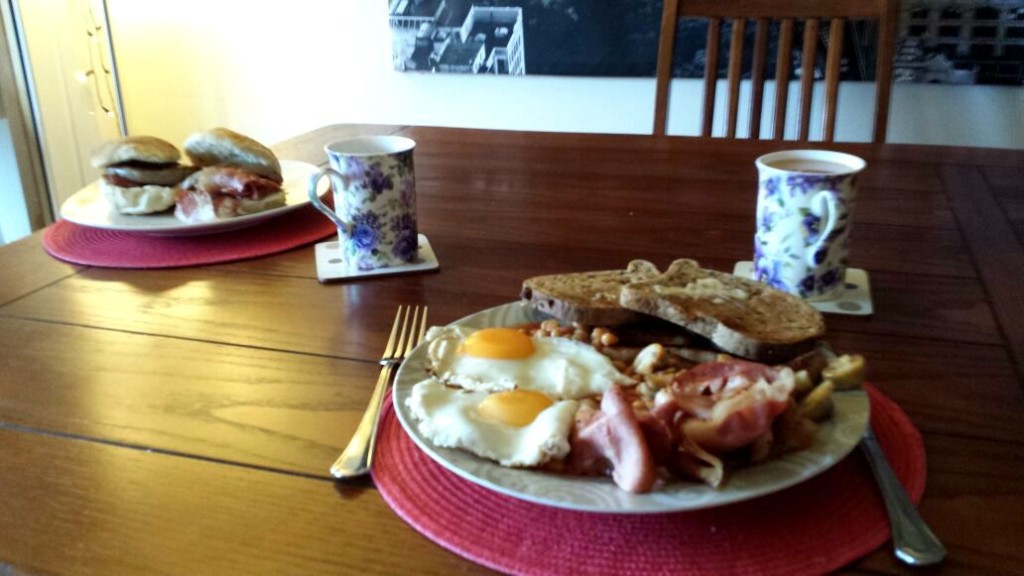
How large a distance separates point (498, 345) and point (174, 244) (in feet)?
1.94

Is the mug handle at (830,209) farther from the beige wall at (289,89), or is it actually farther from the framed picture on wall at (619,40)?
the beige wall at (289,89)

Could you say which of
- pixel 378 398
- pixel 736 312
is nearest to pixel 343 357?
pixel 378 398

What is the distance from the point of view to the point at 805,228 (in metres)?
0.79

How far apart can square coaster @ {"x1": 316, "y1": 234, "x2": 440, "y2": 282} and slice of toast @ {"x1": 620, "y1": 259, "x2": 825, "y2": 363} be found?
30 centimetres

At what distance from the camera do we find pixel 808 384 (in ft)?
1.82

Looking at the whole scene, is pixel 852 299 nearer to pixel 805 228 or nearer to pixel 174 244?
pixel 805 228

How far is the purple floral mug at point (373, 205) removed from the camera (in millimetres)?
884

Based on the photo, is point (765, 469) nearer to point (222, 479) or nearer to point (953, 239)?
point (222, 479)

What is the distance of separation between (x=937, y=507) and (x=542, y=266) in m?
0.50

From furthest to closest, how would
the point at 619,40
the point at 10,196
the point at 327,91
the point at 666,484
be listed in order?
the point at 327,91 → the point at 10,196 → the point at 619,40 → the point at 666,484

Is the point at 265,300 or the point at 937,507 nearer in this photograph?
the point at 937,507

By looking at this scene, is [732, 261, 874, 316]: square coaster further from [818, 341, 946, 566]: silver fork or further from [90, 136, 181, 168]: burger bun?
[90, 136, 181, 168]: burger bun


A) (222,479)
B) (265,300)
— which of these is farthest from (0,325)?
(222,479)

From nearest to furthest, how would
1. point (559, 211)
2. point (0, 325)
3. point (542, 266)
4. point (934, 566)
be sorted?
point (934, 566), point (0, 325), point (542, 266), point (559, 211)
